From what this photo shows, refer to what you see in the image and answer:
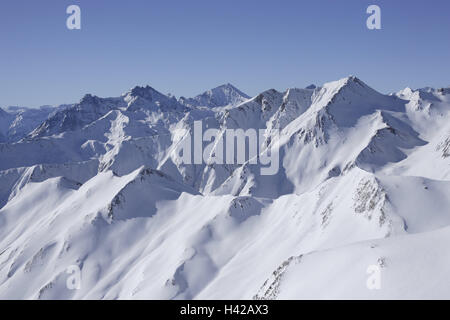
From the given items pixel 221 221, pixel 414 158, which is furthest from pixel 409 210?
pixel 414 158

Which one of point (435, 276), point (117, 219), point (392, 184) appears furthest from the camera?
point (117, 219)

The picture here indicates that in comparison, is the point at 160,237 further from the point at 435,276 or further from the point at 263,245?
the point at 435,276

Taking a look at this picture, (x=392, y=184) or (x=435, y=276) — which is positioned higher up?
(x=435, y=276)

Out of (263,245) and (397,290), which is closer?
(397,290)

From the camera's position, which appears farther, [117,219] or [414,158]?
[414,158]

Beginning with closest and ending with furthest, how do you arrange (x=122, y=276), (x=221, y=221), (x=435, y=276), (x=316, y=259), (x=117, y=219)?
(x=435, y=276), (x=316, y=259), (x=122, y=276), (x=221, y=221), (x=117, y=219)

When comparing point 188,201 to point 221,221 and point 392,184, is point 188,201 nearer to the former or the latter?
point 221,221
